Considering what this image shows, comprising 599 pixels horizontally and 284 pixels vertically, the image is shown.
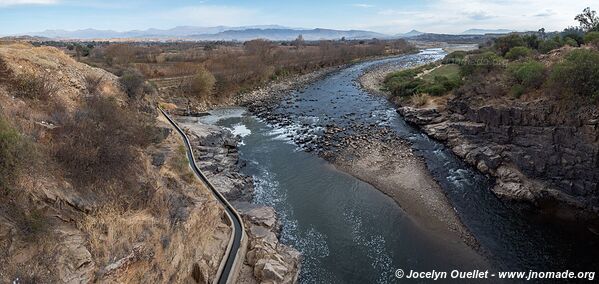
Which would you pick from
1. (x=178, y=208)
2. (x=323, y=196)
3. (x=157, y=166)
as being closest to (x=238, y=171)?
(x=323, y=196)

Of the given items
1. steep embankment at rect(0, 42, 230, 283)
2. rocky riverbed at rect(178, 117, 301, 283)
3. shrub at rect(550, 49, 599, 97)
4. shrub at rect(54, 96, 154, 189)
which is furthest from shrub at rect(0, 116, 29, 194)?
shrub at rect(550, 49, 599, 97)

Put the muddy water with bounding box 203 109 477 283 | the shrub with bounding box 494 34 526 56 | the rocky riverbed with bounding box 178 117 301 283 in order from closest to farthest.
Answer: the rocky riverbed with bounding box 178 117 301 283
the muddy water with bounding box 203 109 477 283
the shrub with bounding box 494 34 526 56

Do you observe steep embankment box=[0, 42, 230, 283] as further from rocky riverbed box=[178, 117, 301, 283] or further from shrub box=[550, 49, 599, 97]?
shrub box=[550, 49, 599, 97]

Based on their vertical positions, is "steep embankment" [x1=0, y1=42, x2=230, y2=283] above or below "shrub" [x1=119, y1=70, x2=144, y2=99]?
below

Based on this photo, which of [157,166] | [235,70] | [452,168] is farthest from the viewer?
[235,70]

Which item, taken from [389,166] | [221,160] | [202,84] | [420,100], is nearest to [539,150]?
[389,166]

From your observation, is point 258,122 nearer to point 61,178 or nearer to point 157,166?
point 157,166

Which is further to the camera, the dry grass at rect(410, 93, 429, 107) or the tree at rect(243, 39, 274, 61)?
the tree at rect(243, 39, 274, 61)
